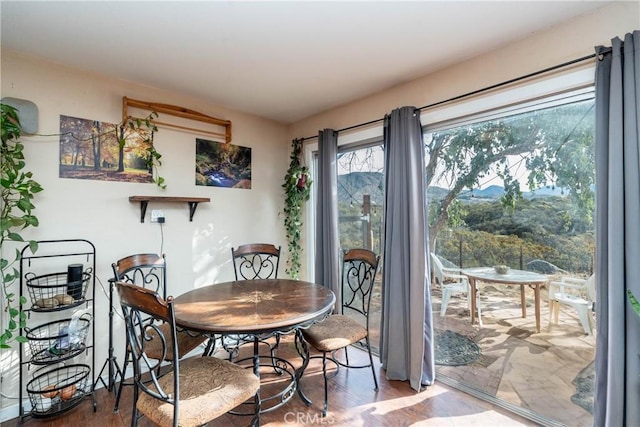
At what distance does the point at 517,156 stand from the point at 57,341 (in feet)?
11.4

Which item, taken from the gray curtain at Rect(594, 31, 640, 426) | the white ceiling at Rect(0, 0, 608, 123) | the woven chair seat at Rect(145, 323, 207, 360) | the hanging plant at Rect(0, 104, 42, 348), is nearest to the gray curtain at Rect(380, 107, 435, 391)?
the white ceiling at Rect(0, 0, 608, 123)

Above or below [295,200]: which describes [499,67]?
above

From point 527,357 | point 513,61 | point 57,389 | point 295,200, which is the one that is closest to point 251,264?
point 295,200

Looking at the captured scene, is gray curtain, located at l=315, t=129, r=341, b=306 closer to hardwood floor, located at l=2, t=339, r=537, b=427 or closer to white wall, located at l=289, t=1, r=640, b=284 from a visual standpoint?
white wall, located at l=289, t=1, r=640, b=284

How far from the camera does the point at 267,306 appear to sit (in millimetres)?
1841

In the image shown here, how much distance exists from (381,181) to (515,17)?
1.54 metres

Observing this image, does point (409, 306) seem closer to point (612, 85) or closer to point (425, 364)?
point (425, 364)

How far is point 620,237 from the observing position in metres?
1.51

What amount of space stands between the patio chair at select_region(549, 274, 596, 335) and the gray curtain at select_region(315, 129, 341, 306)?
1.77 meters

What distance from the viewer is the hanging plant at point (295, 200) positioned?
11.0 ft

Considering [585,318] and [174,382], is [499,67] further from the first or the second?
[174,382]

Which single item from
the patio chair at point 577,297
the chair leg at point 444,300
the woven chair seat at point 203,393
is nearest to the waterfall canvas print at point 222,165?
the woven chair seat at point 203,393

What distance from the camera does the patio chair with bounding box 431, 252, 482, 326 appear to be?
239 cm

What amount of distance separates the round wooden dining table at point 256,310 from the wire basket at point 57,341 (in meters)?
0.83
